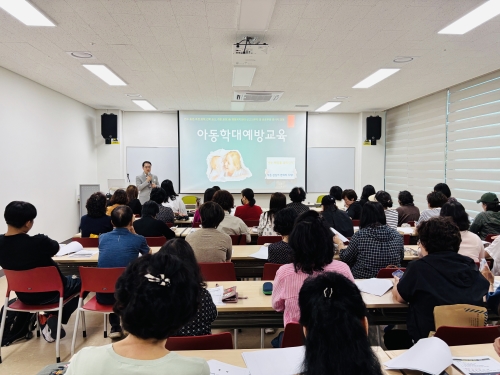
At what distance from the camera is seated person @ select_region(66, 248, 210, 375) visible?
1.04 metres

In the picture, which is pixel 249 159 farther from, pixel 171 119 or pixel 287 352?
pixel 287 352

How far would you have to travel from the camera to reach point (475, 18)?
364 centimetres

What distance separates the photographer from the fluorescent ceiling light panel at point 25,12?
3260 millimetres

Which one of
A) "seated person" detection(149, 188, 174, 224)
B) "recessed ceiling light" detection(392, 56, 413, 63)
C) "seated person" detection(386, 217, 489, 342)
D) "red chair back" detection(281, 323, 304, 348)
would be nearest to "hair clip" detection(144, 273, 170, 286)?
"red chair back" detection(281, 323, 304, 348)

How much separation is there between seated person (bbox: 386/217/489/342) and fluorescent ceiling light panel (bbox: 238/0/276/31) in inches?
95.7

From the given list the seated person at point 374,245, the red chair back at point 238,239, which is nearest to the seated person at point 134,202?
the red chair back at point 238,239

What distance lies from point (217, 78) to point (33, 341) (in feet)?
15.3

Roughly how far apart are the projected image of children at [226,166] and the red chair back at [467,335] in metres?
8.23

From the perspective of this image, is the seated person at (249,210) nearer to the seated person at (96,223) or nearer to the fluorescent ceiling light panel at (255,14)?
the seated person at (96,223)

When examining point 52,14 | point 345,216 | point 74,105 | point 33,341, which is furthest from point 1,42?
point 345,216

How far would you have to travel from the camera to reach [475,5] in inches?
131

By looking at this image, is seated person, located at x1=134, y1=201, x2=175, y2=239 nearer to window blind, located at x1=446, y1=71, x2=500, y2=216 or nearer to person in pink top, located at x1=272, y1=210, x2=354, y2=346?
person in pink top, located at x1=272, y1=210, x2=354, y2=346

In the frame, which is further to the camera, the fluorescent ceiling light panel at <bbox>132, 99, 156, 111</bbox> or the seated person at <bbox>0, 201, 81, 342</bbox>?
the fluorescent ceiling light panel at <bbox>132, 99, 156, 111</bbox>

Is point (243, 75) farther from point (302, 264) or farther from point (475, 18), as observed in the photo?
point (302, 264)
